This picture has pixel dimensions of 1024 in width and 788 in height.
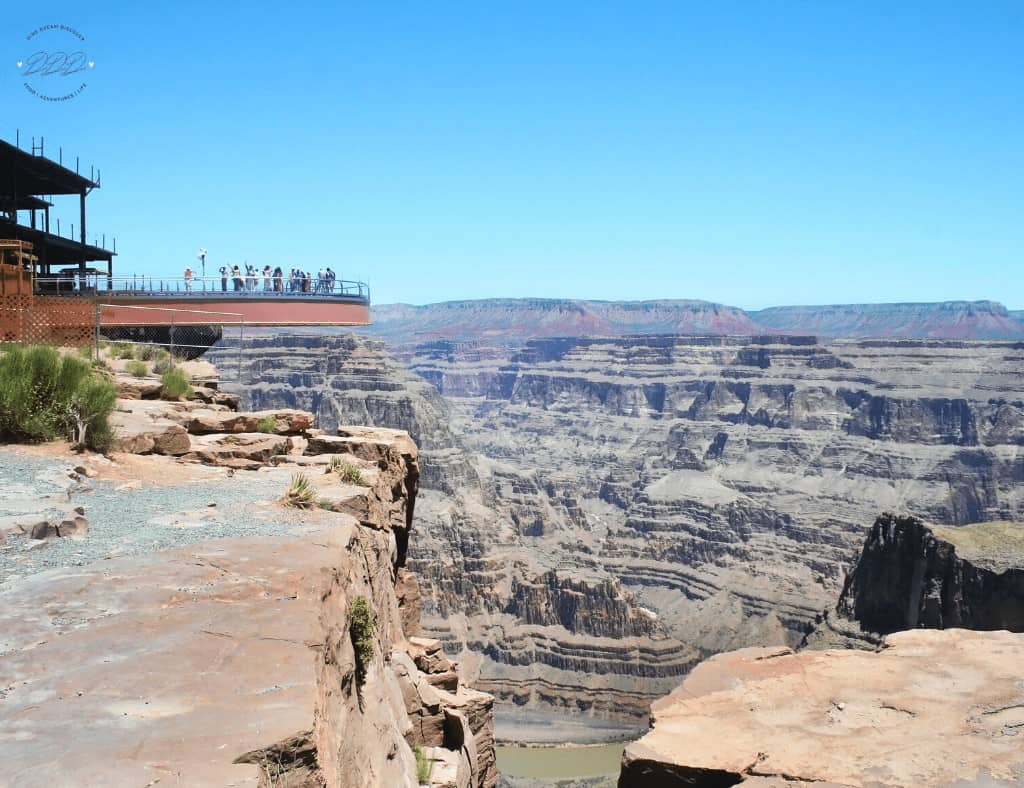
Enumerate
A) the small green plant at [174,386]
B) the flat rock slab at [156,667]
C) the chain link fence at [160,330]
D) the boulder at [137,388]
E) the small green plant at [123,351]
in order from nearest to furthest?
the flat rock slab at [156,667]
the boulder at [137,388]
the small green plant at [174,386]
the small green plant at [123,351]
the chain link fence at [160,330]

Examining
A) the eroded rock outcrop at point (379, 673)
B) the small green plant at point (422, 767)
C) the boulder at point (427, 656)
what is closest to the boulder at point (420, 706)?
the eroded rock outcrop at point (379, 673)

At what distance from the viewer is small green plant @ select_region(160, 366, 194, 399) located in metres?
21.8

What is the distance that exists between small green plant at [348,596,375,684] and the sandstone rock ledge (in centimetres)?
395

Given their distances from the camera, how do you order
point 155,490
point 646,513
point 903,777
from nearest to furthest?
point 903,777, point 155,490, point 646,513

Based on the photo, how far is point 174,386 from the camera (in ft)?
72.0

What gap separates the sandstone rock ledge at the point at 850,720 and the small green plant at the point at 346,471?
16.9 ft

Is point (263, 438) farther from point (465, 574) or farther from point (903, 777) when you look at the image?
point (465, 574)

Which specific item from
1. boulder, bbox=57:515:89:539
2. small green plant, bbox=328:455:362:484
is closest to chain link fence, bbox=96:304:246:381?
small green plant, bbox=328:455:362:484

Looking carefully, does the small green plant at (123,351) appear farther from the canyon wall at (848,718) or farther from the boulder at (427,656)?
the canyon wall at (848,718)

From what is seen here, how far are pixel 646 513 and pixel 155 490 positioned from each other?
156m

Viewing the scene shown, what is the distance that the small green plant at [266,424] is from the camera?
1848 cm

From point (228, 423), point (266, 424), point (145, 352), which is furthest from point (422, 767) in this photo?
point (145, 352)

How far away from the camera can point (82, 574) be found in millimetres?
8773

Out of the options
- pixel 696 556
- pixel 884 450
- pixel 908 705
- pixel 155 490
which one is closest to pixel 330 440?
pixel 155 490
